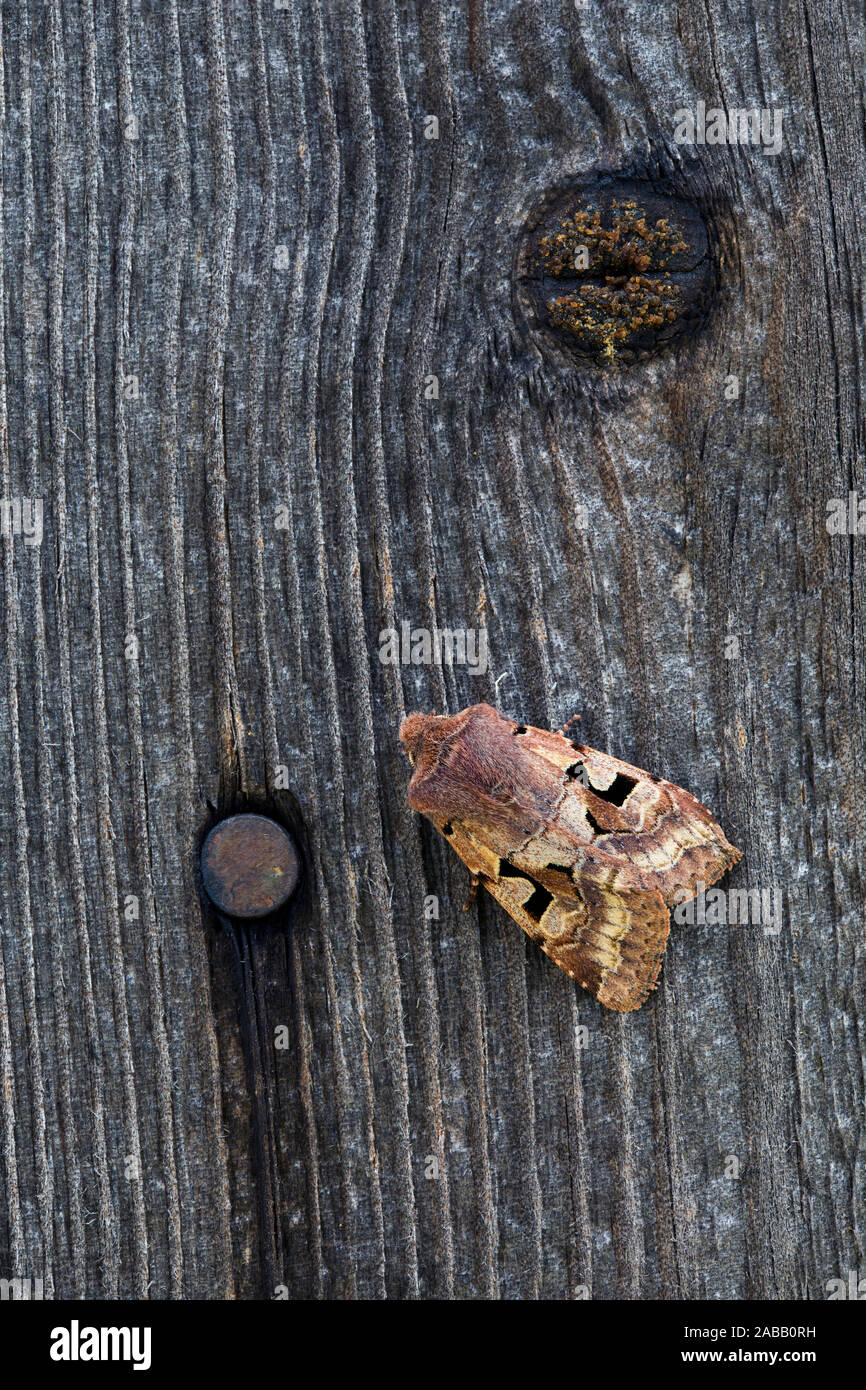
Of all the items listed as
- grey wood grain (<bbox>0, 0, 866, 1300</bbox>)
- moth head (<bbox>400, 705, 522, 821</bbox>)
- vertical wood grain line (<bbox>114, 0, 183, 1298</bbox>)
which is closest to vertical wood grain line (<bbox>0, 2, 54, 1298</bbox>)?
grey wood grain (<bbox>0, 0, 866, 1300</bbox>)

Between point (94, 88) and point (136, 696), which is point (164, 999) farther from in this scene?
point (94, 88)

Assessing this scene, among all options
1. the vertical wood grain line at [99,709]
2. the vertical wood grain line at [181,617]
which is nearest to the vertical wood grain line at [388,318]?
the vertical wood grain line at [181,617]

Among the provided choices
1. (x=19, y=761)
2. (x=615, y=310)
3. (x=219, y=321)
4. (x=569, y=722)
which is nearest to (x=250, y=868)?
(x=19, y=761)

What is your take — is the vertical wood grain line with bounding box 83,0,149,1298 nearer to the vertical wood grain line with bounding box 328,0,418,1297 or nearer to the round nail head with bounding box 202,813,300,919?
the round nail head with bounding box 202,813,300,919

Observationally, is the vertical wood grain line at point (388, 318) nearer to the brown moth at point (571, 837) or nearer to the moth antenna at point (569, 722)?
the brown moth at point (571, 837)

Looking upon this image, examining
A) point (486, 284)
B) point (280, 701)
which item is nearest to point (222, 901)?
point (280, 701)

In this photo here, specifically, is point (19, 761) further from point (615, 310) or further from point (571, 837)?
point (615, 310)

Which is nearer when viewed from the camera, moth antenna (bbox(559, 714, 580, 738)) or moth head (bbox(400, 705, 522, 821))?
moth head (bbox(400, 705, 522, 821))
